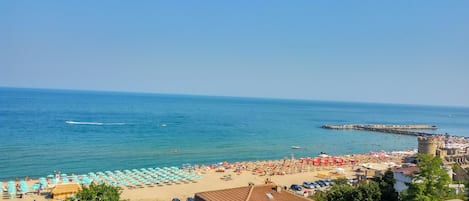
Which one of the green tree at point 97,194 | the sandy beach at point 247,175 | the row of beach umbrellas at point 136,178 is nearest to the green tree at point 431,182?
the sandy beach at point 247,175

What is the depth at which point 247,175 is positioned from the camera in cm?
3884

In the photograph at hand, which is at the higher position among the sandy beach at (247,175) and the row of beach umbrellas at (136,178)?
the row of beach umbrellas at (136,178)

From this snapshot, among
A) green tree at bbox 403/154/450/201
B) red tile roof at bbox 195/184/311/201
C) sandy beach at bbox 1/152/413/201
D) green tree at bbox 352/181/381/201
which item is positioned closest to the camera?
green tree at bbox 403/154/450/201

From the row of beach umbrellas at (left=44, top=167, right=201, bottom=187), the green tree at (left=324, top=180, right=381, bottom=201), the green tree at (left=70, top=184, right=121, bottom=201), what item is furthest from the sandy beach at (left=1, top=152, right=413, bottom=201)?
the green tree at (left=70, top=184, right=121, bottom=201)

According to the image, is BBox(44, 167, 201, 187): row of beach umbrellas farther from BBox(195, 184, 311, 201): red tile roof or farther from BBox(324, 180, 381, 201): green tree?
BBox(324, 180, 381, 201): green tree

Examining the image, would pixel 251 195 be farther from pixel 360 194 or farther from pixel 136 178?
pixel 136 178

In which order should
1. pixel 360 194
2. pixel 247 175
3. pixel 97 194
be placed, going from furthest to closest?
pixel 247 175, pixel 360 194, pixel 97 194

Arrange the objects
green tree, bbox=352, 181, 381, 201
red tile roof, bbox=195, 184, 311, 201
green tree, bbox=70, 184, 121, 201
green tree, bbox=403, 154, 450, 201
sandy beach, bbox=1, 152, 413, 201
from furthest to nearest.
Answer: sandy beach, bbox=1, 152, 413, 201, green tree, bbox=352, 181, 381, 201, red tile roof, bbox=195, 184, 311, 201, green tree, bbox=70, 184, 121, 201, green tree, bbox=403, 154, 450, 201

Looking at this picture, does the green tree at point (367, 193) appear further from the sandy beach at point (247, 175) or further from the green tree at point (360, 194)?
the sandy beach at point (247, 175)

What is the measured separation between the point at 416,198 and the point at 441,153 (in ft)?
86.8

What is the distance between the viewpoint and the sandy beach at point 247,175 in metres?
29.6

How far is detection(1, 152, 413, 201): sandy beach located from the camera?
29.6 meters

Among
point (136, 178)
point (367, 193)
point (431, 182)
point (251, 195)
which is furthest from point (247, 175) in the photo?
point (431, 182)

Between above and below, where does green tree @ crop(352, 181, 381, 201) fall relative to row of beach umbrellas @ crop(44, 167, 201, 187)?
above
